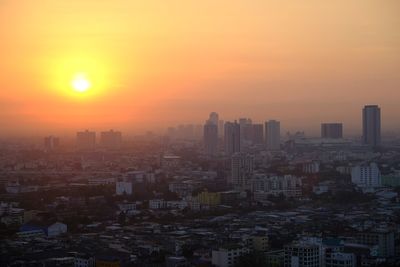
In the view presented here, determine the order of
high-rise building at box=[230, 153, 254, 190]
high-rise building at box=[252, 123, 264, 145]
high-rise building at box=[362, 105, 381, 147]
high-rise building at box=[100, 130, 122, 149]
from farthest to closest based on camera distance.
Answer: high-rise building at box=[100, 130, 122, 149], high-rise building at box=[252, 123, 264, 145], high-rise building at box=[362, 105, 381, 147], high-rise building at box=[230, 153, 254, 190]

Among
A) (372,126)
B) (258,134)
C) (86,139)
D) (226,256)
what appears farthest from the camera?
(86,139)

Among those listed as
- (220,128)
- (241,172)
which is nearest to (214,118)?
(220,128)

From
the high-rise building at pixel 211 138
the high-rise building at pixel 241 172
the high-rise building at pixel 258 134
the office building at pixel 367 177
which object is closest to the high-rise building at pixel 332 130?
the high-rise building at pixel 258 134

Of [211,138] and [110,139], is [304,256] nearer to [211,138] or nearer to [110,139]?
[211,138]

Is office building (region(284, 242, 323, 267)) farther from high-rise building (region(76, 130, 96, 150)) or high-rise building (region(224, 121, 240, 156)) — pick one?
high-rise building (region(76, 130, 96, 150))

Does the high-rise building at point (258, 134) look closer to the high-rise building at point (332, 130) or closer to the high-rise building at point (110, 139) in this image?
the high-rise building at point (332, 130)

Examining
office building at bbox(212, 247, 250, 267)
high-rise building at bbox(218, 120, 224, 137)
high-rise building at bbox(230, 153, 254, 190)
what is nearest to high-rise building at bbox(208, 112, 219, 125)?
high-rise building at bbox(218, 120, 224, 137)
